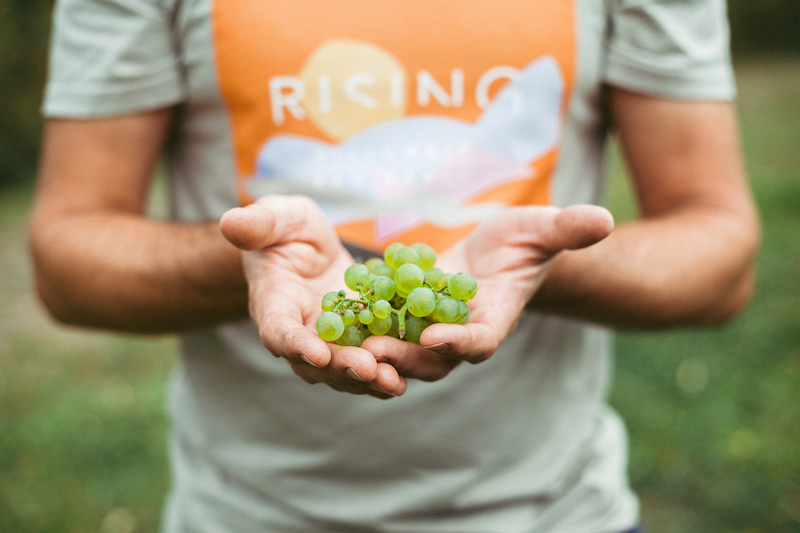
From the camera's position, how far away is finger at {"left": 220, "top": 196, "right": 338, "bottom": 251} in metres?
1.18

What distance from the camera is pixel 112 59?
1.67m

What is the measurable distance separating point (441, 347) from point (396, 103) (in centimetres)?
77

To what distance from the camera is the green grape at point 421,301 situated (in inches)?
48.1

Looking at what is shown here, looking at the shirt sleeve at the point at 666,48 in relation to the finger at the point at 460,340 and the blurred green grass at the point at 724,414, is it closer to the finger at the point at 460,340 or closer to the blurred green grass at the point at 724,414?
the finger at the point at 460,340

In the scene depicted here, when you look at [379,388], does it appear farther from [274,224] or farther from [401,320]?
[274,224]

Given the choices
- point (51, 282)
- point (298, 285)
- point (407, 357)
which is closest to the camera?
point (407, 357)

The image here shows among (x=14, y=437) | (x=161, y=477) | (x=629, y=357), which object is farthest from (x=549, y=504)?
(x=14, y=437)

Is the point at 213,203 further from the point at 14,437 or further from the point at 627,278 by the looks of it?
the point at 14,437

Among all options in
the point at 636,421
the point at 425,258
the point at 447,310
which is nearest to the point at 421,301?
the point at 447,310

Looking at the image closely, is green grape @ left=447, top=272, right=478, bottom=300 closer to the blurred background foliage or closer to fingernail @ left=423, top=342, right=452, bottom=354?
fingernail @ left=423, top=342, right=452, bottom=354

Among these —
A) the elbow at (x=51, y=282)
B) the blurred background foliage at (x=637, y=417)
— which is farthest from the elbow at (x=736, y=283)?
the blurred background foliage at (x=637, y=417)

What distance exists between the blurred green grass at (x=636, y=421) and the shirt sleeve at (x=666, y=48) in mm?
2453

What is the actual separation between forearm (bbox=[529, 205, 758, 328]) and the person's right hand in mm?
521

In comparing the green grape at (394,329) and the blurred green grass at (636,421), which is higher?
the green grape at (394,329)
